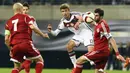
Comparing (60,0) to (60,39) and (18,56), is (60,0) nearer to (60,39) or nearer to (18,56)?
(60,39)

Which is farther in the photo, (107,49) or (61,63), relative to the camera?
(61,63)

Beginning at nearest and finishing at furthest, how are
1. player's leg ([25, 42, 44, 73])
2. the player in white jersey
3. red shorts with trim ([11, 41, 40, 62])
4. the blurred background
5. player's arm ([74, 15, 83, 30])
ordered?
red shorts with trim ([11, 41, 40, 62]), player's leg ([25, 42, 44, 73]), player's arm ([74, 15, 83, 30]), the player in white jersey, the blurred background

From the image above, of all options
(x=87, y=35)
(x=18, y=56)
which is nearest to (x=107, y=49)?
(x=18, y=56)

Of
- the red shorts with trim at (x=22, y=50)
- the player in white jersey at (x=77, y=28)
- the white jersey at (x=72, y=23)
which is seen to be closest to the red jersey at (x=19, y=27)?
the red shorts with trim at (x=22, y=50)

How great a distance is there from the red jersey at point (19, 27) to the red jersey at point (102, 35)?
1.68 metres

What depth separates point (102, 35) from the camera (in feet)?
46.0

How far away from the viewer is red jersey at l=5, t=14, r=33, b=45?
45.4 ft

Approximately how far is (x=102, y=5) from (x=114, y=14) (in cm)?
89

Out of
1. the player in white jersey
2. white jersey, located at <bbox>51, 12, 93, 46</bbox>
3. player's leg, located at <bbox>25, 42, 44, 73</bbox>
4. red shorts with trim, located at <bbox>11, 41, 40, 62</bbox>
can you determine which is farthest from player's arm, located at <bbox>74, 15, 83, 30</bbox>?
red shorts with trim, located at <bbox>11, 41, 40, 62</bbox>

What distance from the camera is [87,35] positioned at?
18.1 metres

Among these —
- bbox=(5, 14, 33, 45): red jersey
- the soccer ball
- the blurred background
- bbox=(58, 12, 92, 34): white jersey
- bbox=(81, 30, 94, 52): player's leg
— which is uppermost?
bbox=(5, 14, 33, 45): red jersey

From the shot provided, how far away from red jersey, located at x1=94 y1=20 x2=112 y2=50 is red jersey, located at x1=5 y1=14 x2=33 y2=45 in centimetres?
168

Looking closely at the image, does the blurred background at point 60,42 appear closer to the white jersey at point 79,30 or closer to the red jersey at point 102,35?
the white jersey at point 79,30

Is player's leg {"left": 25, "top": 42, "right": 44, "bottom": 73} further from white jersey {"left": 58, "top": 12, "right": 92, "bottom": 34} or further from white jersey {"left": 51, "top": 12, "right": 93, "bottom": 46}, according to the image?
white jersey {"left": 58, "top": 12, "right": 92, "bottom": 34}
